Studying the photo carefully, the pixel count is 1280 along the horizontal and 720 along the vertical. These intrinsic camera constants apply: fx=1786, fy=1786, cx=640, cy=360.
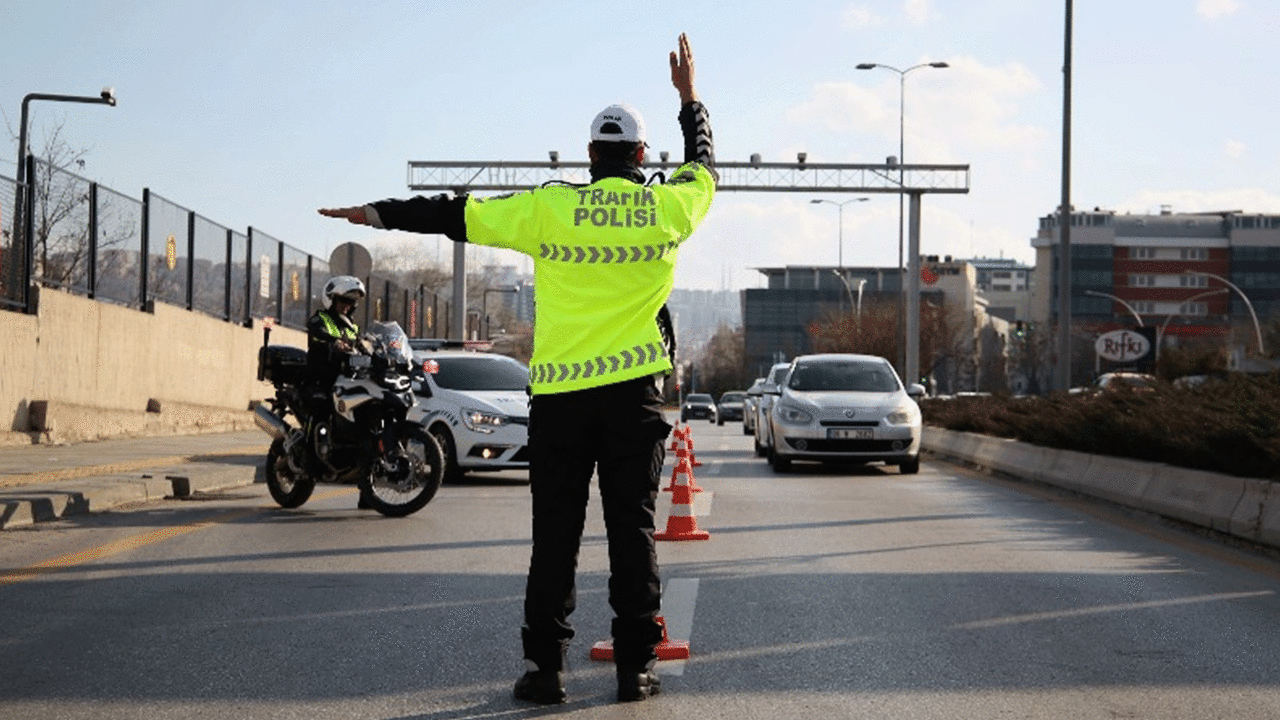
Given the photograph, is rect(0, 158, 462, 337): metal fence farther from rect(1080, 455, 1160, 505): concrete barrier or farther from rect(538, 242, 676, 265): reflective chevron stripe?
rect(538, 242, 676, 265): reflective chevron stripe

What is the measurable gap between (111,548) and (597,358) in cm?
568

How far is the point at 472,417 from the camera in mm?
18594

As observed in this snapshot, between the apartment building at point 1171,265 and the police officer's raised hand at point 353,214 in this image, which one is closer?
the police officer's raised hand at point 353,214

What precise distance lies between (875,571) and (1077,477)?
9049mm

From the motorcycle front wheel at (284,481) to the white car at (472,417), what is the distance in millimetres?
4176

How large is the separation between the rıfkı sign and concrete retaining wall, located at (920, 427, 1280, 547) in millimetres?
6381

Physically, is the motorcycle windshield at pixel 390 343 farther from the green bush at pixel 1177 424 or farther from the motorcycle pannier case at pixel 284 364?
the green bush at pixel 1177 424

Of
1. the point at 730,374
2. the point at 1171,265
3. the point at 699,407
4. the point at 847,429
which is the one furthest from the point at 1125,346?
the point at 730,374

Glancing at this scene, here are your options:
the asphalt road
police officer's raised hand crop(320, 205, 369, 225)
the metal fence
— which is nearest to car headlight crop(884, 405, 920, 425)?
the asphalt road

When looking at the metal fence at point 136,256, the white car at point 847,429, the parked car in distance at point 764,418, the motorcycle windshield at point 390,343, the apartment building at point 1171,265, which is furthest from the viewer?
the apartment building at point 1171,265

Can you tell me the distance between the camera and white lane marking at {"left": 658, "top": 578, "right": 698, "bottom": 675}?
6828 mm

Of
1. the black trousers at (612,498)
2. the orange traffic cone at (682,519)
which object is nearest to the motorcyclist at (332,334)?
the orange traffic cone at (682,519)

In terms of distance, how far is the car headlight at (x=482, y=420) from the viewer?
18.5 meters

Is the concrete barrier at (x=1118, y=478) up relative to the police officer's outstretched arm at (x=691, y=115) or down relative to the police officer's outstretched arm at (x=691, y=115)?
down
